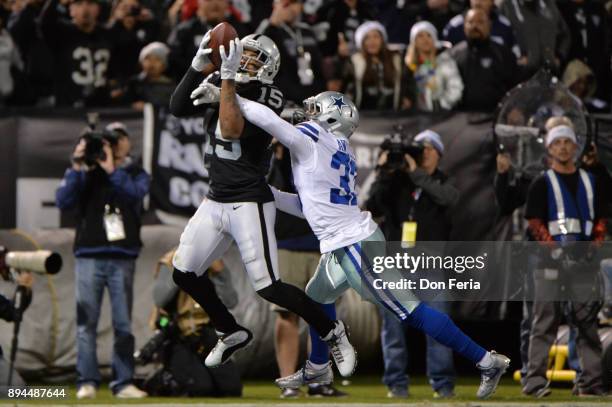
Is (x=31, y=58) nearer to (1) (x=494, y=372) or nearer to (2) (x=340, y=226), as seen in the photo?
(2) (x=340, y=226)

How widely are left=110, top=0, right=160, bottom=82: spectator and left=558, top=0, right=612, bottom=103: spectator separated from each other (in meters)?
3.84

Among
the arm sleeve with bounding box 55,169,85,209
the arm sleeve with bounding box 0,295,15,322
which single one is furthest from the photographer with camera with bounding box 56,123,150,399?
the arm sleeve with bounding box 0,295,15,322

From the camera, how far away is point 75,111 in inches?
483

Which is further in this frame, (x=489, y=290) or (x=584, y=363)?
(x=489, y=290)

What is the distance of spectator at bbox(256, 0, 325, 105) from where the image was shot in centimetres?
1241

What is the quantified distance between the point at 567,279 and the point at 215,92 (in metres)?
3.32

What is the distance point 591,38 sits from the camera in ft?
43.8

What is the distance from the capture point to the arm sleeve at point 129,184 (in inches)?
429

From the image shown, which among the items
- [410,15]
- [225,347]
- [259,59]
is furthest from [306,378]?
[410,15]

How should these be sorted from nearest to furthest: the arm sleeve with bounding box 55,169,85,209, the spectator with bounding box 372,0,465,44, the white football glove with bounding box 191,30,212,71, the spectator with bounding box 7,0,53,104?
1. the white football glove with bounding box 191,30,212,71
2. the arm sleeve with bounding box 55,169,85,209
3. the spectator with bounding box 7,0,53,104
4. the spectator with bounding box 372,0,465,44

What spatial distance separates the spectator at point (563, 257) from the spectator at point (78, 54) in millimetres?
4395

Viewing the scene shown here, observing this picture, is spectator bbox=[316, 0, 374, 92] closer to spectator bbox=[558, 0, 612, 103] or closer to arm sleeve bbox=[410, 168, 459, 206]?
spectator bbox=[558, 0, 612, 103]

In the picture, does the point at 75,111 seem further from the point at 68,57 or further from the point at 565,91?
the point at 565,91

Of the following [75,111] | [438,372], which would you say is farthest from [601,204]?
[75,111]
